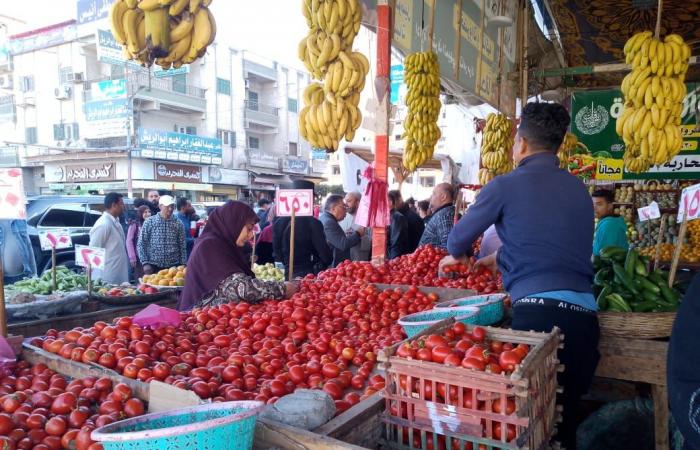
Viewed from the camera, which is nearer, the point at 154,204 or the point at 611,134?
the point at 611,134

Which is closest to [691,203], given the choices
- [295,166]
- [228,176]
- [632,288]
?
[632,288]

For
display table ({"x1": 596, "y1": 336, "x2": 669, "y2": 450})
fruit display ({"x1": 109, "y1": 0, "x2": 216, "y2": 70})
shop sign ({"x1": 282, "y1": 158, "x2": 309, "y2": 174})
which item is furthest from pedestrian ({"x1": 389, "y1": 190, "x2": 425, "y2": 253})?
shop sign ({"x1": 282, "y1": 158, "x2": 309, "y2": 174})

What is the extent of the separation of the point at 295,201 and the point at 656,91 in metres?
3.95

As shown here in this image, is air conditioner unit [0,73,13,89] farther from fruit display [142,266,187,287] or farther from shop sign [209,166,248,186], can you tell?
fruit display [142,266,187,287]

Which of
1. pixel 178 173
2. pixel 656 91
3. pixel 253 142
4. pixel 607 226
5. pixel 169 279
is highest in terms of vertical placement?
pixel 253 142

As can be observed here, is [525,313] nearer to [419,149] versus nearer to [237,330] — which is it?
[237,330]

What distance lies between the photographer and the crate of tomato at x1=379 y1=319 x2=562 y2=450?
1.61 meters

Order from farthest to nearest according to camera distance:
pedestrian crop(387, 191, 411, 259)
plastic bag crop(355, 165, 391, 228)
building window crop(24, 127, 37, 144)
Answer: building window crop(24, 127, 37, 144), pedestrian crop(387, 191, 411, 259), plastic bag crop(355, 165, 391, 228)

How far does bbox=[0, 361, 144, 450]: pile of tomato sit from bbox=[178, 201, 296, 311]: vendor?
1439 millimetres

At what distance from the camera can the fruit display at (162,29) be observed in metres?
2.38

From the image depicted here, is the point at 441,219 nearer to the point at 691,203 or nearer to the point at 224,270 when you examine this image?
the point at 691,203

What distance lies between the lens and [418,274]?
4.49 meters

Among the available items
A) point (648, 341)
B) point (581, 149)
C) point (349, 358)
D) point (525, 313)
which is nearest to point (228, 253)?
point (349, 358)

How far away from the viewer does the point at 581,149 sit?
841 cm
